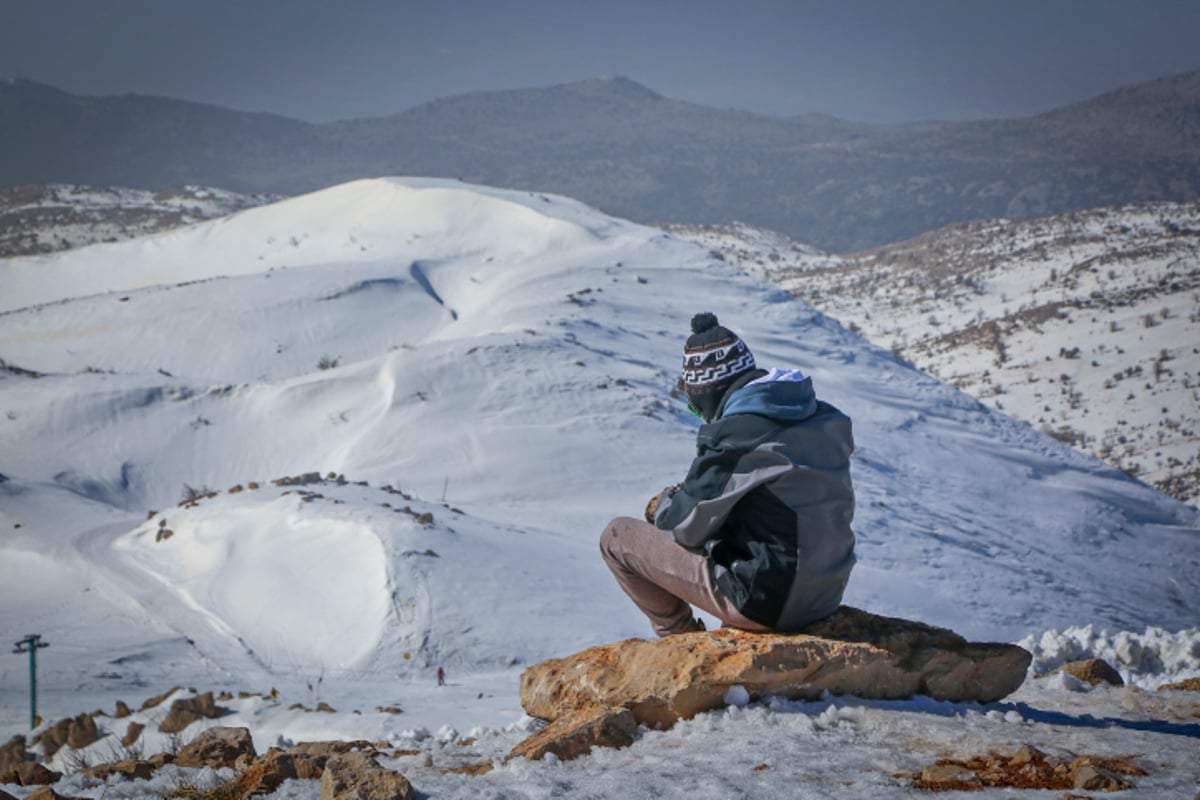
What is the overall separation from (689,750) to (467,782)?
724 mm

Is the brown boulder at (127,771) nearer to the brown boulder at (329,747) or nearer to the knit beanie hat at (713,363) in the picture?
the brown boulder at (329,747)

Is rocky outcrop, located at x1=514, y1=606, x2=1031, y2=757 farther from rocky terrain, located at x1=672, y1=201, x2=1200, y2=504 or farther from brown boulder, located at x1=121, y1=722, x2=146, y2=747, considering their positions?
rocky terrain, located at x1=672, y1=201, x2=1200, y2=504

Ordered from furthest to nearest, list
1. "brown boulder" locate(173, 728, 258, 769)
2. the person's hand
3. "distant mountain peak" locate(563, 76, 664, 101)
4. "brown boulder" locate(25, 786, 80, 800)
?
"distant mountain peak" locate(563, 76, 664, 101) → "brown boulder" locate(173, 728, 258, 769) → the person's hand → "brown boulder" locate(25, 786, 80, 800)

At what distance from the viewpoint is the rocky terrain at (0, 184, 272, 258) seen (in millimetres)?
46062

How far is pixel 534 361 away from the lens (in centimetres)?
1530

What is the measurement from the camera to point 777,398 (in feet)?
10.7

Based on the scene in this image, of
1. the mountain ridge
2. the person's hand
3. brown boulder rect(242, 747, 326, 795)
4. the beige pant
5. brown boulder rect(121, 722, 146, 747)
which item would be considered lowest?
brown boulder rect(121, 722, 146, 747)

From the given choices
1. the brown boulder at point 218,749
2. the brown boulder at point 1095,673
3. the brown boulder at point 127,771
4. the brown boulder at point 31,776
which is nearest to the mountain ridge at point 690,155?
the brown boulder at point 1095,673

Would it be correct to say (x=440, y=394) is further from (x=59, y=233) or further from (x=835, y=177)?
(x=835, y=177)

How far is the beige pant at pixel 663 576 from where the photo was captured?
3.53 meters

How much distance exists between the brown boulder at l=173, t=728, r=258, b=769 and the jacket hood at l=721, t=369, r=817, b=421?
2264mm

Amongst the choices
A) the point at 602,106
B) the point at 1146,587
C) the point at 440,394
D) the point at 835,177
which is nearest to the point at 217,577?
the point at 440,394

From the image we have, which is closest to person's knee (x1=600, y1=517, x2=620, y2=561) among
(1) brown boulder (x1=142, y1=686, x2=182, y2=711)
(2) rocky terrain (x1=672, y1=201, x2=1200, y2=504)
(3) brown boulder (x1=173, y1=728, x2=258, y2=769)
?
(3) brown boulder (x1=173, y1=728, x2=258, y2=769)

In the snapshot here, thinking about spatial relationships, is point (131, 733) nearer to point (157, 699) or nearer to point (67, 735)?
point (67, 735)
